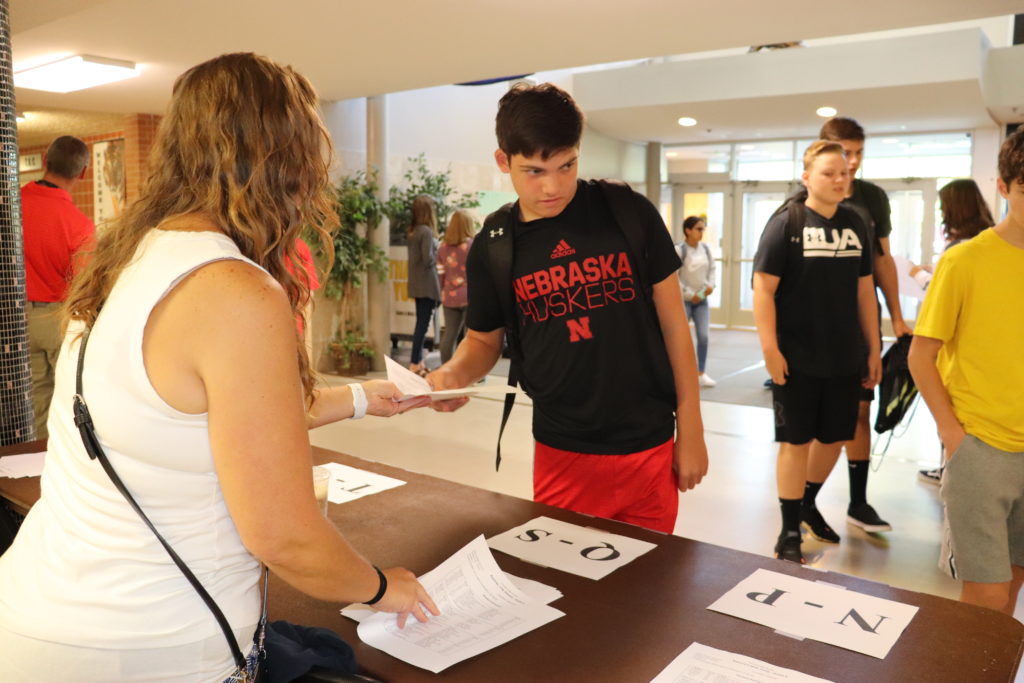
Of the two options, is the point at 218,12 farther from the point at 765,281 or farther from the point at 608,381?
the point at 608,381

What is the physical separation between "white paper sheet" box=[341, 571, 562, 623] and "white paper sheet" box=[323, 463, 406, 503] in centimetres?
52

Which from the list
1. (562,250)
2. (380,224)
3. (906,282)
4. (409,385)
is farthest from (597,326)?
(380,224)

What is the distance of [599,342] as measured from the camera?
193 centimetres

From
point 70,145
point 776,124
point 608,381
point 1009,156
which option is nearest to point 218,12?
point 70,145

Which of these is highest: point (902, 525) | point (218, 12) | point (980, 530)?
point (218, 12)

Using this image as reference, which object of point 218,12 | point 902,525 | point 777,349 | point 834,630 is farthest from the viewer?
point 218,12

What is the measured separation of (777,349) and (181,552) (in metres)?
2.63

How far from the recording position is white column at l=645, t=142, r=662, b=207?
42.9ft

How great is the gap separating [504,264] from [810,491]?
7.25 ft

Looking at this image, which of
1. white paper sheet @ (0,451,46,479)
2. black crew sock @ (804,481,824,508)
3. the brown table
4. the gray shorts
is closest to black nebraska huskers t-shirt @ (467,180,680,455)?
the brown table

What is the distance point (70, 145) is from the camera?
4.35 m

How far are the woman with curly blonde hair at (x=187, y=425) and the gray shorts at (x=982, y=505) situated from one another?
1683 millimetres

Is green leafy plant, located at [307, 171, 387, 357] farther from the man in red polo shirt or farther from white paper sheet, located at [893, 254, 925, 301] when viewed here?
white paper sheet, located at [893, 254, 925, 301]

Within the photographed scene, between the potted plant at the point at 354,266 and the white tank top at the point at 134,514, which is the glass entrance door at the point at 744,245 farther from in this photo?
the white tank top at the point at 134,514
